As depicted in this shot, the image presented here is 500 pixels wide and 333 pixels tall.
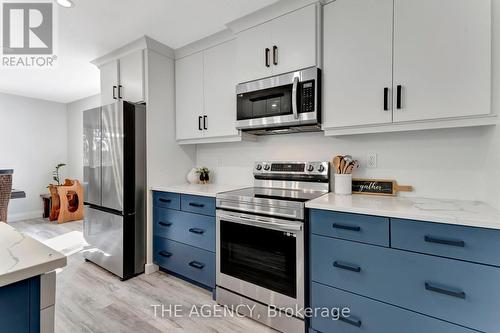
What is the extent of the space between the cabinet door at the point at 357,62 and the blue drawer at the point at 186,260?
5.22 ft

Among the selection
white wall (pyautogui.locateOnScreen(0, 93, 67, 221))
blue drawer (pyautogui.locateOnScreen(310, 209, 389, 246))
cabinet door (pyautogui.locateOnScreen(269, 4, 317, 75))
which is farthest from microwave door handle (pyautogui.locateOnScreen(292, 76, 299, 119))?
white wall (pyautogui.locateOnScreen(0, 93, 67, 221))

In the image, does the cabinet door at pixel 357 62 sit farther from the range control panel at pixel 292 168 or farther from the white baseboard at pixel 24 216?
the white baseboard at pixel 24 216

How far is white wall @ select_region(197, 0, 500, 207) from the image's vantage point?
1413 millimetres

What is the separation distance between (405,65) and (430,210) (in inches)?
36.6

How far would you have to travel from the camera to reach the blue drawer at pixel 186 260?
2207 mm

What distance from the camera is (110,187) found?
2.57 m

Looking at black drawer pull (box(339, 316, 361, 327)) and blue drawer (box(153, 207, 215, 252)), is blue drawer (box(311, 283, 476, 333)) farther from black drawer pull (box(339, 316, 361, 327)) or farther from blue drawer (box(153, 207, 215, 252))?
blue drawer (box(153, 207, 215, 252))

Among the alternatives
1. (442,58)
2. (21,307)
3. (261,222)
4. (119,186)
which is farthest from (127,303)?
(442,58)

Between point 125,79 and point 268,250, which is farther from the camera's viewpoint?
point 125,79

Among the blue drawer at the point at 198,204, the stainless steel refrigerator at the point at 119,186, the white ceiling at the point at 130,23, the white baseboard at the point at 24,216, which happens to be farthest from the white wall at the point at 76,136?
the blue drawer at the point at 198,204

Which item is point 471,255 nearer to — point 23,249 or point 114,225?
point 23,249

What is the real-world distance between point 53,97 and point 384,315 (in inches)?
251

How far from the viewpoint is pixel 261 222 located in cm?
179

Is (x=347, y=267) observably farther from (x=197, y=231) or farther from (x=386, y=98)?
(x=197, y=231)
